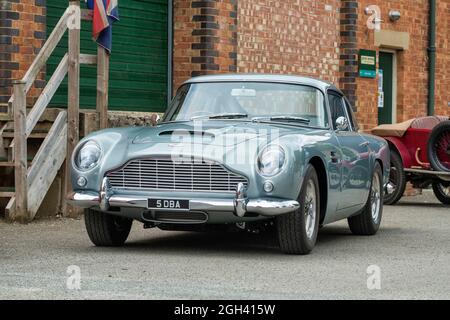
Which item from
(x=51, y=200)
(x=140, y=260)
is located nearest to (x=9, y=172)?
(x=51, y=200)

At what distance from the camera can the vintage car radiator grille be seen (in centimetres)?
938

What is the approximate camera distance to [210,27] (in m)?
16.5

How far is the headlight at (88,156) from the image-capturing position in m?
9.82

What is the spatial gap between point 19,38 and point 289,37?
19.3 ft

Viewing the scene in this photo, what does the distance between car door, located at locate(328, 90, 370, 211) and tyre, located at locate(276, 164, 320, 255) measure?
0.70 metres

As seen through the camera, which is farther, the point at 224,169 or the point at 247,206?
the point at 224,169

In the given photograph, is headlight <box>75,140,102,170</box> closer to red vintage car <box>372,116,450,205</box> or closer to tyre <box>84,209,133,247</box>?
tyre <box>84,209,133,247</box>

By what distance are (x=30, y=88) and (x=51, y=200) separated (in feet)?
4.51

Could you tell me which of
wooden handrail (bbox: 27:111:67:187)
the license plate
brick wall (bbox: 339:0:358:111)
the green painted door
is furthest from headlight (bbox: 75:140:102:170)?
the green painted door

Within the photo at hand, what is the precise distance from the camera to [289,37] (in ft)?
60.6

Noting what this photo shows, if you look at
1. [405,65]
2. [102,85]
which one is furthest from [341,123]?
[405,65]

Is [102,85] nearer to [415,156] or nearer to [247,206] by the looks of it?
[247,206]

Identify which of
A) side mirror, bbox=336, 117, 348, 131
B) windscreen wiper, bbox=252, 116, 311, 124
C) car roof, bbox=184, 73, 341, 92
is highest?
car roof, bbox=184, 73, 341, 92

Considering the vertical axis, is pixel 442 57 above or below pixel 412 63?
above
